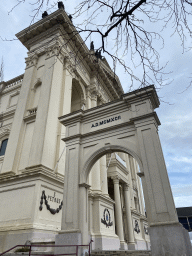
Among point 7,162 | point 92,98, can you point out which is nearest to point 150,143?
point 7,162

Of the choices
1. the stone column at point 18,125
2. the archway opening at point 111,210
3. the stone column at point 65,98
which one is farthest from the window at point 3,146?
the archway opening at point 111,210

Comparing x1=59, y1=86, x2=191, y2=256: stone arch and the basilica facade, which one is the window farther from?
x1=59, y1=86, x2=191, y2=256: stone arch

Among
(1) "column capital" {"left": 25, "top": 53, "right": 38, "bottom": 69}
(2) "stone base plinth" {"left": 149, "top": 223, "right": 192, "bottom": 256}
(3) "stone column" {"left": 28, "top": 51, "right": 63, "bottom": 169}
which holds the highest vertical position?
(1) "column capital" {"left": 25, "top": 53, "right": 38, "bottom": 69}

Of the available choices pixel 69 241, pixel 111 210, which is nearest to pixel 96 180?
pixel 111 210

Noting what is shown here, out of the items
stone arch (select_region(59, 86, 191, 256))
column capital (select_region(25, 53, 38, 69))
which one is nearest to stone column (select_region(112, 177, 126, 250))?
stone arch (select_region(59, 86, 191, 256))

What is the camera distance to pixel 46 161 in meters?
12.6

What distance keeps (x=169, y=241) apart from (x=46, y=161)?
8785 millimetres

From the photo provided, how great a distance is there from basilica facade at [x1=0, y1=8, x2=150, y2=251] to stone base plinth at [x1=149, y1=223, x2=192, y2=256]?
10.5 feet

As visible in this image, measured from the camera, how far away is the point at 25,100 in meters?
16.5

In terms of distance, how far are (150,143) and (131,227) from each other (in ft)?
42.0

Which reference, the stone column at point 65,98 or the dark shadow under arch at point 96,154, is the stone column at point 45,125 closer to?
the stone column at point 65,98

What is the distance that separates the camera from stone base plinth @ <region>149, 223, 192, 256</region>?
564cm

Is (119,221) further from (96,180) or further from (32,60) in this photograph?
(32,60)

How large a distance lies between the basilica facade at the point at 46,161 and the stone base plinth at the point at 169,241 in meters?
3.19
